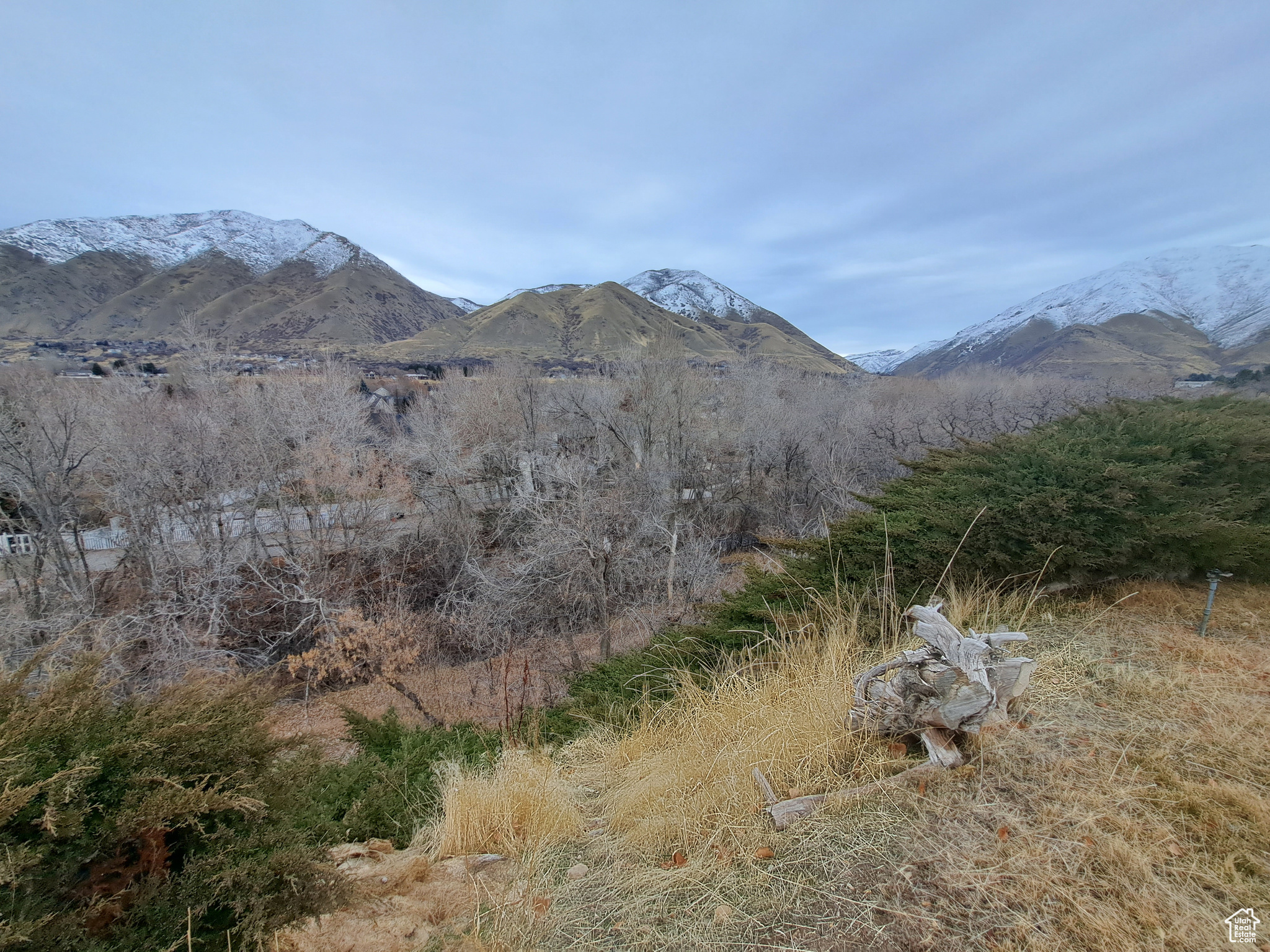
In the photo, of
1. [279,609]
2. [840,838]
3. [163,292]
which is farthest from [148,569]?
[163,292]

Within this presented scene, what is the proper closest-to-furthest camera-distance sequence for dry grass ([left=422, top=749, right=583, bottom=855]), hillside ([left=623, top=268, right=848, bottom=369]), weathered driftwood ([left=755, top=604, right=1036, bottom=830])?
weathered driftwood ([left=755, top=604, right=1036, bottom=830]) < dry grass ([left=422, top=749, right=583, bottom=855]) < hillside ([left=623, top=268, right=848, bottom=369])

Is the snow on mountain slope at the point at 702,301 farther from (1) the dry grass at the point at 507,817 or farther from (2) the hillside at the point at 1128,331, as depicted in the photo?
(1) the dry grass at the point at 507,817

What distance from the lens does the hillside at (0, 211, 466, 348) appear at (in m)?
89.4

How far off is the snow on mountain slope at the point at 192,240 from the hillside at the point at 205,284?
0.43m

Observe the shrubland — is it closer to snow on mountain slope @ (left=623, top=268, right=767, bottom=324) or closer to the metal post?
the metal post

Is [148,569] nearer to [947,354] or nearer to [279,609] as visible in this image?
[279,609]

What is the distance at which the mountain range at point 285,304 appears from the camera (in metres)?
86.3

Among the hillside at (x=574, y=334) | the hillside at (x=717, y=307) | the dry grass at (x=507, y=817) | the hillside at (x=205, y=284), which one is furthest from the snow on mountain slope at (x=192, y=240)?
the dry grass at (x=507, y=817)

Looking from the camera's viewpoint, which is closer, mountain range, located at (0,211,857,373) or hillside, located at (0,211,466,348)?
mountain range, located at (0,211,857,373)

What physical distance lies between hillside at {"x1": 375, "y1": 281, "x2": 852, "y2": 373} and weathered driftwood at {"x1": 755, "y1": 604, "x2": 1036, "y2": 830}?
66.8 meters

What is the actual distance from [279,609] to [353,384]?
40.1ft

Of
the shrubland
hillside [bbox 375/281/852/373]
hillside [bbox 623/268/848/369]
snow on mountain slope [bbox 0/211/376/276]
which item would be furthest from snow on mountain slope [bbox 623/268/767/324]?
the shrubland

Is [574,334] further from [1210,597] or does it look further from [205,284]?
[1210,597]
